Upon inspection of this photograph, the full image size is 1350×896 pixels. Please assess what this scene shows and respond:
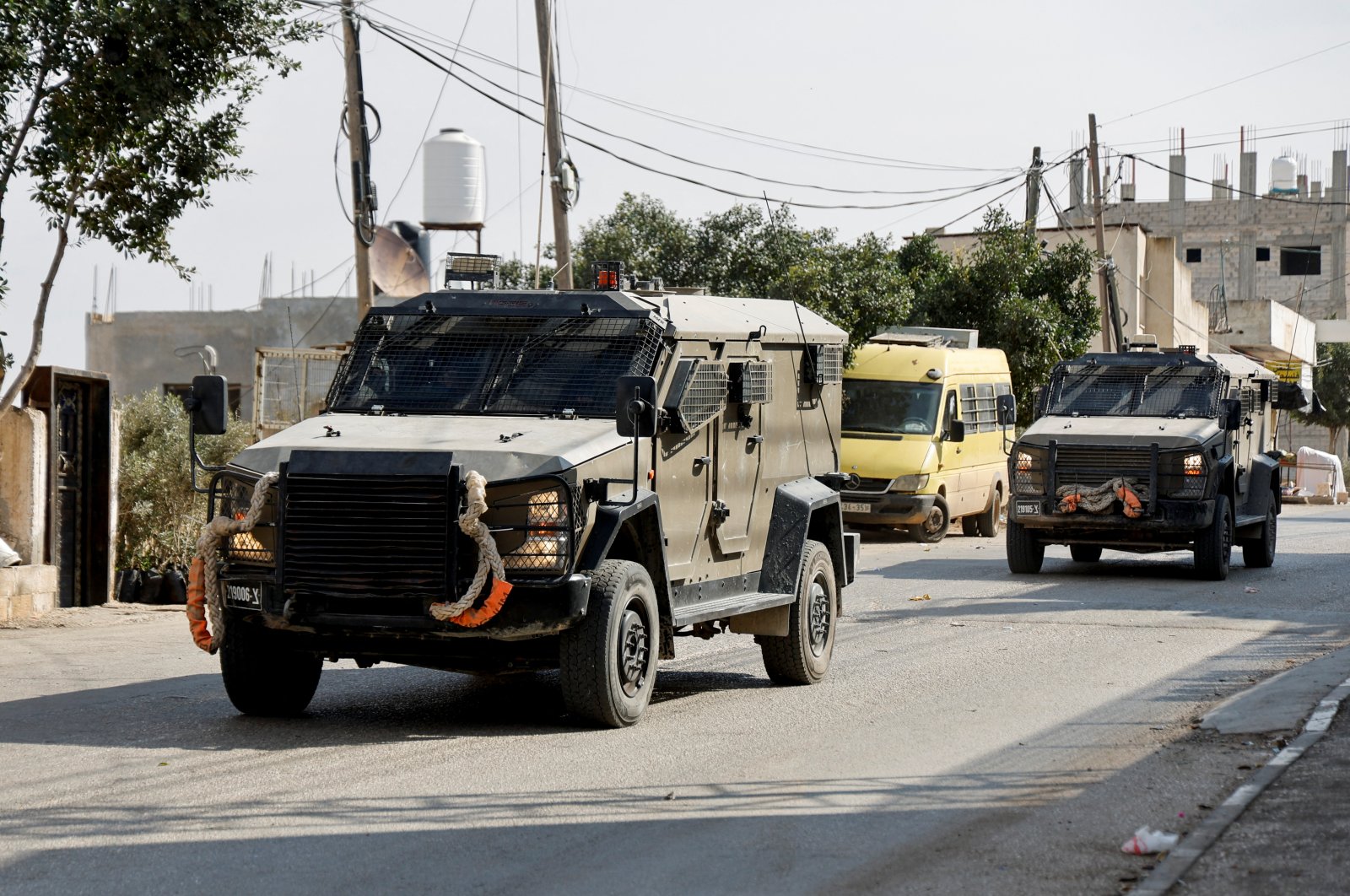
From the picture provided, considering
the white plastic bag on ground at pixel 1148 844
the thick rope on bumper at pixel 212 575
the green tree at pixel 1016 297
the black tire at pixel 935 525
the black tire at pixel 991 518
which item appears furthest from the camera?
the green tree at pixel 1016 297

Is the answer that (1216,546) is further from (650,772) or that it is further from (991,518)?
(650,772)

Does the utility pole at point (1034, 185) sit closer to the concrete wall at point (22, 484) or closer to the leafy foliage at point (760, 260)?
the leafy foliage at point (760, 260)

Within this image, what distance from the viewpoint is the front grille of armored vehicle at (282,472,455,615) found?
846cm

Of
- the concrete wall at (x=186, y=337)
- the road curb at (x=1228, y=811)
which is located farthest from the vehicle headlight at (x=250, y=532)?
the concrete wall at (x=186, y=337)

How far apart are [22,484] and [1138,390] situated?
40.0 ft

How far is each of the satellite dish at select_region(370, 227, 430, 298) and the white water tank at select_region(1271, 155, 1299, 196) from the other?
154ft

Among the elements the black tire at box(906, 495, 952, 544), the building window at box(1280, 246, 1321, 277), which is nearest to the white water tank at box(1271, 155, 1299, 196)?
the building window at box(1280, 246, 1321, 277)

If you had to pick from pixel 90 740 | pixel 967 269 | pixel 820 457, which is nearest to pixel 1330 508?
pixel 967 269

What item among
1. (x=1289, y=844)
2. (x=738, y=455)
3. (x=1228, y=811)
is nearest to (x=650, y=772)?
(x=1228, y=811)

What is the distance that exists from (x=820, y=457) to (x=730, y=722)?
300 centimetres

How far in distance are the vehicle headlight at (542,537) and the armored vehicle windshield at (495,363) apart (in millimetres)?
1154

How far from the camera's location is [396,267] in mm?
37469

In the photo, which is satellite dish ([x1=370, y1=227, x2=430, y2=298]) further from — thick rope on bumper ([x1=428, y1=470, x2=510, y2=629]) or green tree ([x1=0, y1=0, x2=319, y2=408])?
thick rope on bumper ([x1=428, y1=470, x2=510, y2=629])

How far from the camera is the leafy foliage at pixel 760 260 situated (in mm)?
27625
